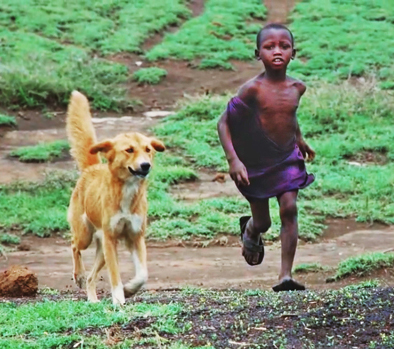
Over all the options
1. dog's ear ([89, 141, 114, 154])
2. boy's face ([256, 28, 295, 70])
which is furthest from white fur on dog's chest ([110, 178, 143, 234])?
boy's face ([256, 28, 295, 70])

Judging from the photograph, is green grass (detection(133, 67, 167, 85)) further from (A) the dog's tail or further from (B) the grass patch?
(A) the dog's tail

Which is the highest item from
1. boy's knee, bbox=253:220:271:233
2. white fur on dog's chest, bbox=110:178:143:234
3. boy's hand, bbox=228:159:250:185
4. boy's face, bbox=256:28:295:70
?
boy's face, bbox=256:28:295:70

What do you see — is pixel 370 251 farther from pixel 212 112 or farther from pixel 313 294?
pixel 212 112

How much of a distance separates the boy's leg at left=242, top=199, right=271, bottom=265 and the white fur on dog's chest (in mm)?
824

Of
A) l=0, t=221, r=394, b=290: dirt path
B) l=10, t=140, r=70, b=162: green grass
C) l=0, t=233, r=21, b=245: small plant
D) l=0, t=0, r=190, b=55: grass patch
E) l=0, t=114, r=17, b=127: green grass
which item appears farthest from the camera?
l=0, t=0, r=190, b=55: grass patch

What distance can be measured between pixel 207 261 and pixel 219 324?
5320 mm

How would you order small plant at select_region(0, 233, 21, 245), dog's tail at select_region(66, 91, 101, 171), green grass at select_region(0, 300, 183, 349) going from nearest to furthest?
green grass at select_region(0, 300, 183, 349), dog's tail at select_region(66, 91, 101, 171), small plant at select_region(0, 233, 21, 245)

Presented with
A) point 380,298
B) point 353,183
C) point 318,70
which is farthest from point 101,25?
point 380,298

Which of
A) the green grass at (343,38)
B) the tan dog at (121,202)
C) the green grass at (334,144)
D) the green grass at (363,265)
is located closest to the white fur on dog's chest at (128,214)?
the tan dog at (121,202)

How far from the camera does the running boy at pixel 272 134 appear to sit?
630 centimetres

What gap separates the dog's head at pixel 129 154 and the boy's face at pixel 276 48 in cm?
98

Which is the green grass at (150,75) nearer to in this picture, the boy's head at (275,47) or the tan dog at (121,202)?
the tan dog at (121,202)

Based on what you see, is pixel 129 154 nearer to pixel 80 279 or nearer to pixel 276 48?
pixel 276 48

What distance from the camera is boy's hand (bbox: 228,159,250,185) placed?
605 centimetres
